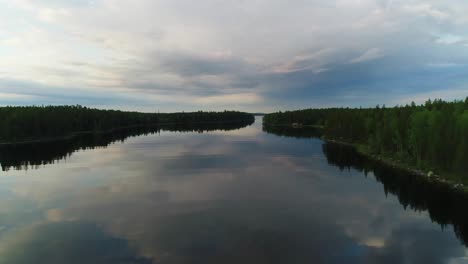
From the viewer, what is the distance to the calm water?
2270cm

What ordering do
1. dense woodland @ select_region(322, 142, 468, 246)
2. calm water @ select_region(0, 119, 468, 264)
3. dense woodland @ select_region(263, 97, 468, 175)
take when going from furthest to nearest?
dense woodland @ select_region(263, 97, 468, 175), dense woodland @ select_region(322, 142, 468, 246), calm water @ select_region(0, 119, 468, 264)

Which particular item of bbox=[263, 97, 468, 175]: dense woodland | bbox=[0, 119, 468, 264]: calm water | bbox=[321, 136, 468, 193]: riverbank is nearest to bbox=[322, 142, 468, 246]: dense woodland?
bbox=[0, 119, 468, 264]: calm water

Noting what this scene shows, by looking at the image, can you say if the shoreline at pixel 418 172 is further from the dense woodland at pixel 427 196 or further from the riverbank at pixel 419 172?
the dense woodland at pixel 427 196

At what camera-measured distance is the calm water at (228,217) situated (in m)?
22.7

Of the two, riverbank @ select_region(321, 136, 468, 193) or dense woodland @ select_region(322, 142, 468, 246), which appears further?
riverbank @ select_region(321, 136, 468, 193)

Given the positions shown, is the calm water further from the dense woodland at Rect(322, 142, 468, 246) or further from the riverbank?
the riverbank

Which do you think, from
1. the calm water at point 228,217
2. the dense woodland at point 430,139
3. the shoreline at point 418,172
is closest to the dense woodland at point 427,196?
the calm water at point 228,217

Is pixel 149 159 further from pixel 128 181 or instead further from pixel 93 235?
pixel 93 235

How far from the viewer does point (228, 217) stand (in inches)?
1210

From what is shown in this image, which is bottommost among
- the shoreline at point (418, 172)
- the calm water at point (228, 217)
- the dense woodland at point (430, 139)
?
the calm water at point (228, 217)

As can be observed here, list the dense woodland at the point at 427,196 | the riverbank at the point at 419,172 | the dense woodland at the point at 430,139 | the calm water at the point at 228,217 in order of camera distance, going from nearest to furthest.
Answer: the calm water at the point at 228,217 < the dense woodland at the point at 427,196 < the riverbank at the point at 419,172 < the dense woodland at the point at 430,139

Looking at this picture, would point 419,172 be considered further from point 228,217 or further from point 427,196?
point 228,217

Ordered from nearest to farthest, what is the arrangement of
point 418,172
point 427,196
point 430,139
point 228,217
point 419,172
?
point 228,217, point 427,196, point 430,139, point 419,172, point 418,172

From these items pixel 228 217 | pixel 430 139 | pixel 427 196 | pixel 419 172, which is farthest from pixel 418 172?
pixel 228 217
